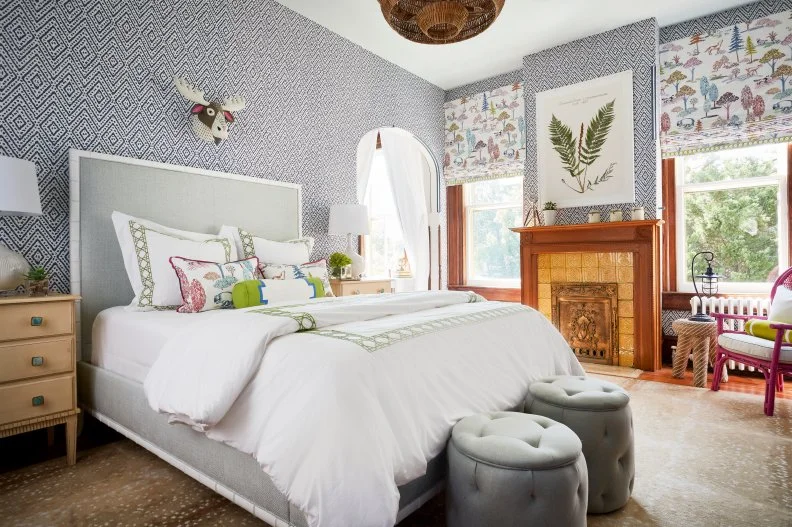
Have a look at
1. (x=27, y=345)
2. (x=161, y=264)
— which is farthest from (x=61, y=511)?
(x=161, y=264)

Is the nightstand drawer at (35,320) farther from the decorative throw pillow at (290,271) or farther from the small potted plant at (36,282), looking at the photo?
the decorative throw pillow at (290,271)

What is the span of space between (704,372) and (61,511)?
3.91 m

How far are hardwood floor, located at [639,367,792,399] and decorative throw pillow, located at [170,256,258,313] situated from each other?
127 inches

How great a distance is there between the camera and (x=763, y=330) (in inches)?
119

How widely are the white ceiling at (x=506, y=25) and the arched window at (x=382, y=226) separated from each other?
149 centimetres

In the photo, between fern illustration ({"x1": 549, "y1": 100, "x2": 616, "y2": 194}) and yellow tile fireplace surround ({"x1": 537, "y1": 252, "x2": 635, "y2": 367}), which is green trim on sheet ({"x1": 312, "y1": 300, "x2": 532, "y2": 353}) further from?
fern illustration ({"x1": 549, "y1": 100, "x2": 616, "y2": 194})

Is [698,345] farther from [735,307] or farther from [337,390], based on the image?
[337,390]

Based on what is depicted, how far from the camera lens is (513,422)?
1.60m

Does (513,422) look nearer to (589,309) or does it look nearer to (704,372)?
(704,372)

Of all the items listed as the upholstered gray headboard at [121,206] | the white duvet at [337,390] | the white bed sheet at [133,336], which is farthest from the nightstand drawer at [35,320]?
the white duvet at [337,390]

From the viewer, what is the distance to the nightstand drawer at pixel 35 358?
2018mm

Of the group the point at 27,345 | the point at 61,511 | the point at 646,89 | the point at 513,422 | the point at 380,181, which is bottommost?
the point at 61,511

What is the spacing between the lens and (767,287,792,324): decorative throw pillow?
3.03m

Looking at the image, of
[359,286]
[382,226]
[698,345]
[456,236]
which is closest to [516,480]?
[359,286]
